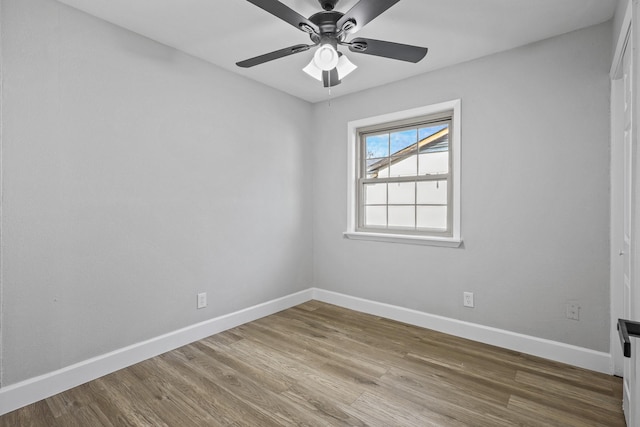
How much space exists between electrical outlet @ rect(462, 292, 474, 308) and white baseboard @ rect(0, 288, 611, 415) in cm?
17

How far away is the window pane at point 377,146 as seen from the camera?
354 cm

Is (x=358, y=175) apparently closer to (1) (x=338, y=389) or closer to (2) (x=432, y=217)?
(2) (x=432, y=217)

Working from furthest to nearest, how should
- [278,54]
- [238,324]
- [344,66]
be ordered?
[238,324] → [344,66] → [278,54]

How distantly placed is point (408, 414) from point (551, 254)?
1671 mm

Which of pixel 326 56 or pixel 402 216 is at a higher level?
pixel 326 56

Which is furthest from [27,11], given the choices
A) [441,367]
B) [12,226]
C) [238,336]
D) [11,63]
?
[441,367]

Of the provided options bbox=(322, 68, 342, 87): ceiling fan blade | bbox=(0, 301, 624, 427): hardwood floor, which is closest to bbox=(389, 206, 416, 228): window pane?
bbox=(0, 301, 624, 427): hardwood floor

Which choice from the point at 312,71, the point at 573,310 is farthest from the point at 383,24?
the point at 573,310

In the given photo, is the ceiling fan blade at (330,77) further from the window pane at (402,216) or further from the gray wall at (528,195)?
the window pane at (402,216)

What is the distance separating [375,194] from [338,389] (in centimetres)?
215

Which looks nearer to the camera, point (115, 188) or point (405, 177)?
point (115, 188)

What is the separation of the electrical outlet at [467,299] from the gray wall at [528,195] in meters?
0.04

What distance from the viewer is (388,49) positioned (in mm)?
1985

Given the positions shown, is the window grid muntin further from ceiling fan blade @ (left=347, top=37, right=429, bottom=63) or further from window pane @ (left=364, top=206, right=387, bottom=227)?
ceiling fan blade @ (left=347, top=37, right=429, bottom=63)
